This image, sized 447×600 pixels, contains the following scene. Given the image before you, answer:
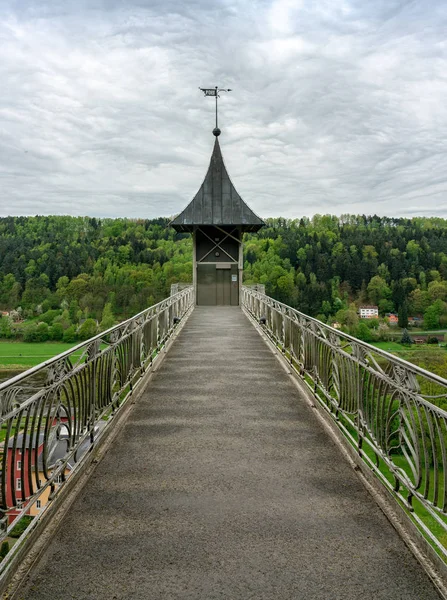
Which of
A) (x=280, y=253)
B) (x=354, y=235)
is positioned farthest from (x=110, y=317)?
(x=354, y=235)

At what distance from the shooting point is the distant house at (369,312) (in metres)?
69.3

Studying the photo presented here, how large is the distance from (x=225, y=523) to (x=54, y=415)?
4.98 feet

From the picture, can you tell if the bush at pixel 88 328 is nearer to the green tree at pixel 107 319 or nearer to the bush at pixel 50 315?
the green tree at pixel 107 319

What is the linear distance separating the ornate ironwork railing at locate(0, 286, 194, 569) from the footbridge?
18 mm

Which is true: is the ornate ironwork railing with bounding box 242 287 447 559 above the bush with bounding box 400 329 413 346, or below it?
above

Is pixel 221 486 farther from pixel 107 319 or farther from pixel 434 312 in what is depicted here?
pixel 434 312

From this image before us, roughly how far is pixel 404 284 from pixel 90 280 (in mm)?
49269

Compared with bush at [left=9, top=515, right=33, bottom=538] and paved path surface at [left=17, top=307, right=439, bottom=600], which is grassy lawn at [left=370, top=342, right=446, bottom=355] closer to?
paved path surface at [left=17, top=307, right=439, bottom=600]

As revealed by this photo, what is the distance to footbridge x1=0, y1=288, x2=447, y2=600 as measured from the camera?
2.55 meters

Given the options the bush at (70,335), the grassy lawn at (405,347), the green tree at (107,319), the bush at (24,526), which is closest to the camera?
the bush at (24,526)

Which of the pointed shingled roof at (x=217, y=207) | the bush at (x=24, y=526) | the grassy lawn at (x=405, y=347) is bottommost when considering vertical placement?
the grassy lawn at (x=405, y=347)

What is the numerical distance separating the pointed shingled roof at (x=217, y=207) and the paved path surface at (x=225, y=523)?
15564 mm

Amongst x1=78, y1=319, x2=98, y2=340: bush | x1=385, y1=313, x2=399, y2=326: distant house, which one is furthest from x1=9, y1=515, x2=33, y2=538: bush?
x1=385, y1=313, x2=399, y2=326: distant house

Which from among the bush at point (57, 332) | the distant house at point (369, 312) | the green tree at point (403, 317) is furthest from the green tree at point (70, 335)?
the green tree at point (403, 317)
